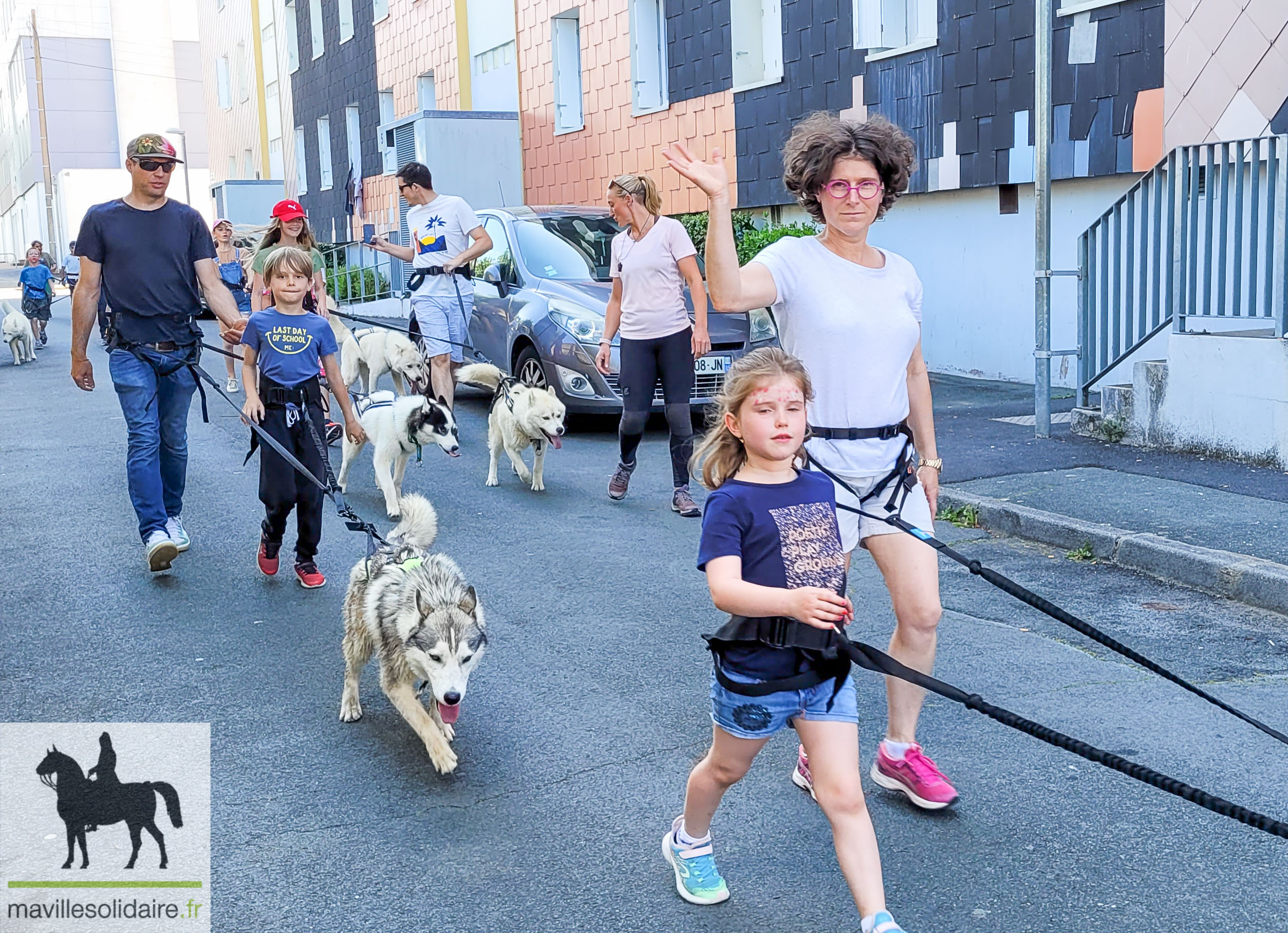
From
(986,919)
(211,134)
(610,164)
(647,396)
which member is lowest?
(986,919)

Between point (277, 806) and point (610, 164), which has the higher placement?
point (610, 164)

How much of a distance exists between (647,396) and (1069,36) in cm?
610

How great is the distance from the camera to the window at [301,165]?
122ft

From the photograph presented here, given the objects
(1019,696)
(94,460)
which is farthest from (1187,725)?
(94,460)

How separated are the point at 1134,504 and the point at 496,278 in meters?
6.40

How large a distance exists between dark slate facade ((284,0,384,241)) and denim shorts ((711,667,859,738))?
2679cm

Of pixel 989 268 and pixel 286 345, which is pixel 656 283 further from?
pixel 989 268

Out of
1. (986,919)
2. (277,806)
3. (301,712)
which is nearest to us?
(986,919)

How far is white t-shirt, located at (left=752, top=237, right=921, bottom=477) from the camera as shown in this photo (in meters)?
3.74

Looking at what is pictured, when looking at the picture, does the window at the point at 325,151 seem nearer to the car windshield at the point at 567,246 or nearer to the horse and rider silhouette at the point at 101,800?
the car windshield at the point at 567,246

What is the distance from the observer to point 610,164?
790 inches

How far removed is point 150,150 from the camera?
664 cm

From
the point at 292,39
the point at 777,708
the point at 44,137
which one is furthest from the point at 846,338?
the point at 44,137

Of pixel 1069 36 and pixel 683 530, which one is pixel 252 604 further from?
pixel 1069 36
